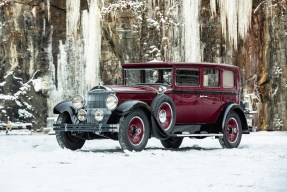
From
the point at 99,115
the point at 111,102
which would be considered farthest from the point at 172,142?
the point at 111,102

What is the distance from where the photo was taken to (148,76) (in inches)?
475

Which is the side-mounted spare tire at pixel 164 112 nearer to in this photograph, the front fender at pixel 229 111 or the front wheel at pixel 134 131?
the front wheel at pixel 134 131

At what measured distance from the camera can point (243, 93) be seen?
2252 cm

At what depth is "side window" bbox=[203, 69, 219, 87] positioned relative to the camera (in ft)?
40.0

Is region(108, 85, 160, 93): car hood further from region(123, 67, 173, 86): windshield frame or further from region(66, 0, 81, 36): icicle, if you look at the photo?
region(66, 0, 81, 36): icicle

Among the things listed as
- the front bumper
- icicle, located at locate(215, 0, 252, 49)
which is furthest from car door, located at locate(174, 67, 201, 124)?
icicle, located at locate(215, 0, 252, 49)

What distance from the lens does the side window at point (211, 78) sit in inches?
480

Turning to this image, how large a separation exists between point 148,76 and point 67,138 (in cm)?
206

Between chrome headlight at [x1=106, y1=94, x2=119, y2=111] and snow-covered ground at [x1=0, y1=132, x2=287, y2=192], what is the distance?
3.67ft

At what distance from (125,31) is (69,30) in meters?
2.17

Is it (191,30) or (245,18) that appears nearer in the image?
(245,18)

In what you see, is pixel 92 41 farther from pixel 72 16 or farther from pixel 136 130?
pixel 136 130

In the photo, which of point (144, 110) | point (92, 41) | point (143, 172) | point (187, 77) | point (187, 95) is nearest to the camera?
point (143, 172)

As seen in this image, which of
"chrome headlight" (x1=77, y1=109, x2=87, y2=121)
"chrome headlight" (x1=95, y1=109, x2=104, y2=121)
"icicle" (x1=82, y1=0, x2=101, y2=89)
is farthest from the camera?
"icicle" (x1=82, y1=0, x2=101, y2=89)
